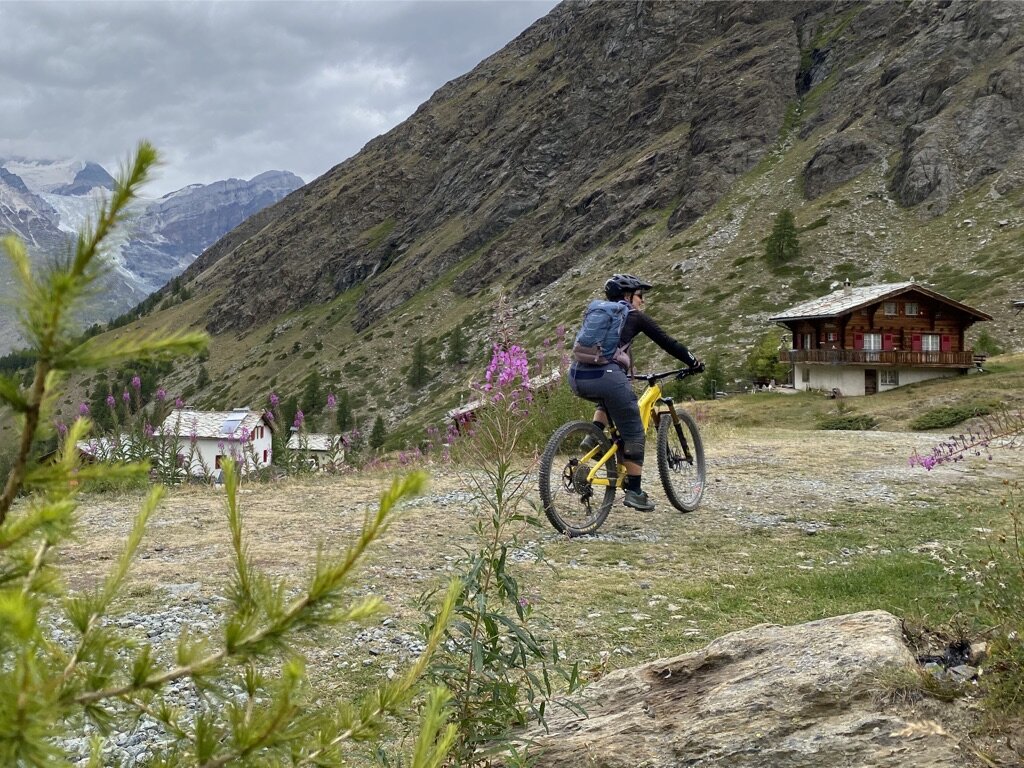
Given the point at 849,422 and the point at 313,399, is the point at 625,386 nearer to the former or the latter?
the point at 849,422

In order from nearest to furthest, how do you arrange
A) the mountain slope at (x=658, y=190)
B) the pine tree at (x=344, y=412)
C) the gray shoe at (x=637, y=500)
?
the gray shoe at (x=637, y=500), the mountain slope at (x=658, y=190), the pine tree at (x=344, y=412)

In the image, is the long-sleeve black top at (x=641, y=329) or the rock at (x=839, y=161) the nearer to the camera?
the long-sleeve black top at (x=641, y=329)

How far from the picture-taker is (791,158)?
3755 inches

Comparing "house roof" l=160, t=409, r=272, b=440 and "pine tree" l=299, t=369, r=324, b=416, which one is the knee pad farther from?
"pine tree" l=299, t=369, r=324, b=416

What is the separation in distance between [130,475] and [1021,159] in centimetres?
8680

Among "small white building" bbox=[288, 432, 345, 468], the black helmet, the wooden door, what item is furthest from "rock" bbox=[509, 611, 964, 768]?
the wooden door

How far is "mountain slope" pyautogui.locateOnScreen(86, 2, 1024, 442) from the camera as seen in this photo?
230ft

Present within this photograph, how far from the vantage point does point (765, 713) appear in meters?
2.87

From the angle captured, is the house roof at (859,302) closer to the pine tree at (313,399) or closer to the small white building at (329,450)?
the small white building at (329,450)

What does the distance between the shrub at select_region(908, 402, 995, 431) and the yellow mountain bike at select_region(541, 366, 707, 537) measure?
20709 mm

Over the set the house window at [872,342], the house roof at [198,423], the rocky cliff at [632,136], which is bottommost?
the house roof at [198,423]

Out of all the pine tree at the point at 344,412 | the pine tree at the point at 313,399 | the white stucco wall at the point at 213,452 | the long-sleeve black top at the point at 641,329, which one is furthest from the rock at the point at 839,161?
the long-sleeve black top at the point at 641,329

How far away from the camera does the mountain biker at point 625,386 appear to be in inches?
306

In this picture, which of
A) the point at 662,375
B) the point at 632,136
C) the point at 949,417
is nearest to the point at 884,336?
the point at 949,417
